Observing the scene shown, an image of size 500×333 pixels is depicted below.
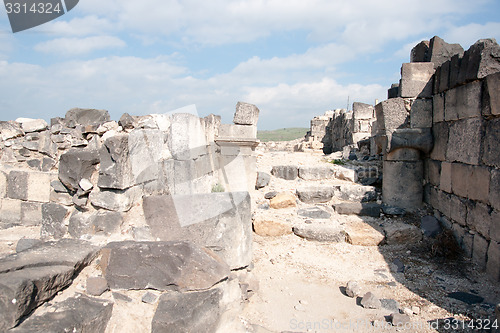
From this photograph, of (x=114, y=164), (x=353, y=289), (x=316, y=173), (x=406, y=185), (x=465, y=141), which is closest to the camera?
(x=114, y=164)

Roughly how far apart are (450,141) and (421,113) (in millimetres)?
946

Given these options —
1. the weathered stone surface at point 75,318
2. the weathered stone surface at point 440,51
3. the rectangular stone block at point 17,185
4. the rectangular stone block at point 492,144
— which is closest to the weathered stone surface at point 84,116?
the rectangular stone block at point 17,185

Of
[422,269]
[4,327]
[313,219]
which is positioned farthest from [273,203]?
[4,327]

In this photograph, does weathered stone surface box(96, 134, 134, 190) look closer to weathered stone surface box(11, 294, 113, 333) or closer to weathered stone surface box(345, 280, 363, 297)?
weathered stone surface box(11, 294, 113, 333)

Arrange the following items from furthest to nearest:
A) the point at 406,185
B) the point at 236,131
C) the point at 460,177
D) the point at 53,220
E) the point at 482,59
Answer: the point at 236,131 → the point at 406,185 → the point at 460,177 → the point at 482,59 → the point at 53,220

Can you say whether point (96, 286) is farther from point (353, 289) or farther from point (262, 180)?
point (262, 180)

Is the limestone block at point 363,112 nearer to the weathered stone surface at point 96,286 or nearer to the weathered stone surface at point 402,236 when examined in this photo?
the weathered stone surface at point 402,236

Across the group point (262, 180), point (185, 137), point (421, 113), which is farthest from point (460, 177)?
point (185, 137)

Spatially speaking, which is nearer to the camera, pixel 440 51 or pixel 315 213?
pixel 440 51

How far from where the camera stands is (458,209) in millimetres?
4781

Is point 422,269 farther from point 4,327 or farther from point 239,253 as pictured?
point 4,327

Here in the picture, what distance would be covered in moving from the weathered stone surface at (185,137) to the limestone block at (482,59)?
12.2ft

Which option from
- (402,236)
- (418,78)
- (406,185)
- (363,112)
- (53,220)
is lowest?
(402,236)

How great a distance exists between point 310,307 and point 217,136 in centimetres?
409
